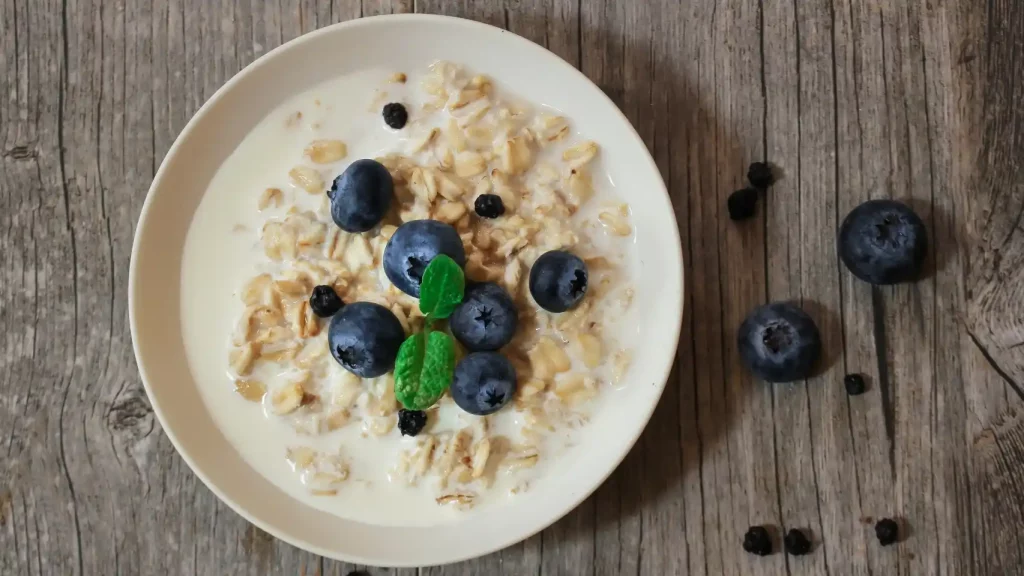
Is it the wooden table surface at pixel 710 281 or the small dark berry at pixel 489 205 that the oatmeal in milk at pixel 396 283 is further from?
the wooden table surface at pixel 710 281

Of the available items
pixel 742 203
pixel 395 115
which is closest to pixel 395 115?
pixel 395 115

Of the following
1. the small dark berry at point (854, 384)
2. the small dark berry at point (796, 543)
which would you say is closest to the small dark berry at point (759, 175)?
the small dark berry at point (854, 384)

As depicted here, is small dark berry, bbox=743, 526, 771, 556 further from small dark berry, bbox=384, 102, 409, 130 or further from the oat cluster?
small dark berry, bbox=384, 102, 409, 130

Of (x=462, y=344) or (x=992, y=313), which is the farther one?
(x=992, y=313)

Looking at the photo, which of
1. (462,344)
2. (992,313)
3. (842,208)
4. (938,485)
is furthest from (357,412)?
(992,313)

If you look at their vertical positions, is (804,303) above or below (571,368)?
above

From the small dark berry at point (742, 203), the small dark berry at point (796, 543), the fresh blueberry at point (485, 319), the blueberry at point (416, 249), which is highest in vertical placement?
the small dark berry at point (742, 203)

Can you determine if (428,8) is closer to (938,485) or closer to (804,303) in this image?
(804,303)
